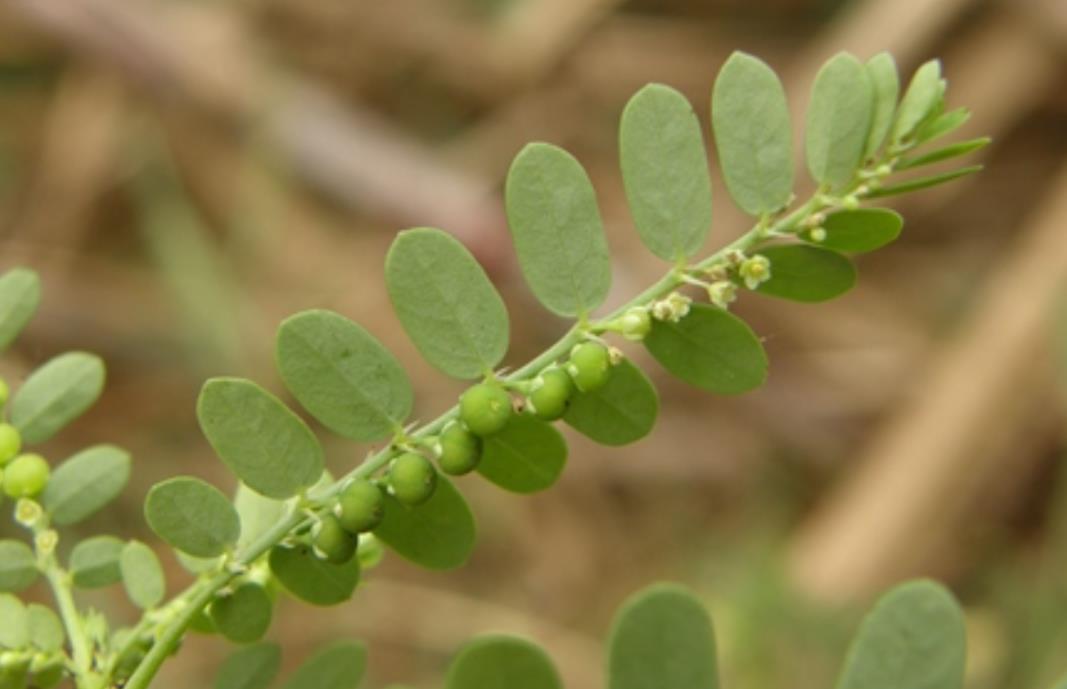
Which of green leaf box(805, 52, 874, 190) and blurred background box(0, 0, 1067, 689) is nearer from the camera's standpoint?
green leaf box(805, 52, 874, 190)

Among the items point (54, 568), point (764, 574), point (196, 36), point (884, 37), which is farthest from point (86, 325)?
point (54, 568)

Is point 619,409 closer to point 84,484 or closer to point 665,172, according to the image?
point 665,172

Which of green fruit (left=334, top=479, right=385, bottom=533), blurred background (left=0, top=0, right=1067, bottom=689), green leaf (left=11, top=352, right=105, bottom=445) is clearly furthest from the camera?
blurred background (left=0, top=0, right=1067, bottom=689)

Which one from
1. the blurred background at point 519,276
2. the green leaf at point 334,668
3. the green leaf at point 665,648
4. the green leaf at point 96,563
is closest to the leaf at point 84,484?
the green leaf at point 96,563

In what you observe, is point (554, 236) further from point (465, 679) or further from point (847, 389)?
point (847, 389)

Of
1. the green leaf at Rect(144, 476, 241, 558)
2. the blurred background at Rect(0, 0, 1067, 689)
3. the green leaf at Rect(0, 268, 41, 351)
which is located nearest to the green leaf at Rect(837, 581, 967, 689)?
the green leaf at Rect(144, 476, 241, 558)

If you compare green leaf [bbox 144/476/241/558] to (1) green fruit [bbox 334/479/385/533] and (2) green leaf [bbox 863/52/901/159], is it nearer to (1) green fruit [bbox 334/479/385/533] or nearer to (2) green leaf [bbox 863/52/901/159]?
(1) green fruit [bbox 334/479/385/533]

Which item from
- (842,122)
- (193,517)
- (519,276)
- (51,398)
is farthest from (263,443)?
(519,276)
